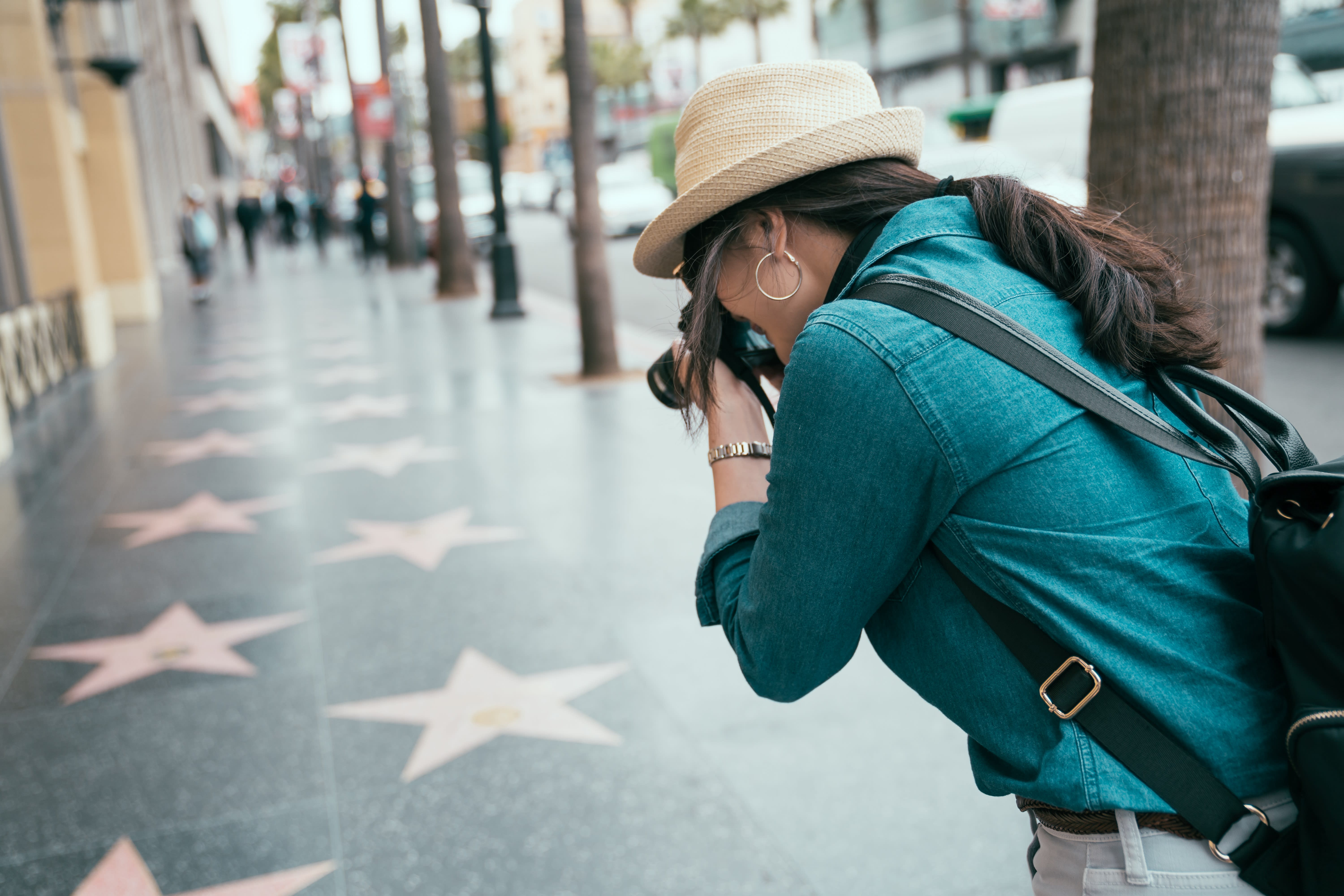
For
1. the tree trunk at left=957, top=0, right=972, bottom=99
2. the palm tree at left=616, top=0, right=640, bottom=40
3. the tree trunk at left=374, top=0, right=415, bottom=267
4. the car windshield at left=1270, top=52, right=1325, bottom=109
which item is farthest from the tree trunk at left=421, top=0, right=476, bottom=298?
the palm tree at left=616, top=0, right=640, bottom=40

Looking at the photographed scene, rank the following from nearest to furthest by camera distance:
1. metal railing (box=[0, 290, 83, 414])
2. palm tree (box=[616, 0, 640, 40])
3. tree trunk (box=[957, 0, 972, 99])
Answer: metal railing (box=[0, 290, 83, 414]) → tree trunk (box=[957, 0, 972, 99]) → palm tree (box=[616, 0, 640, 40])

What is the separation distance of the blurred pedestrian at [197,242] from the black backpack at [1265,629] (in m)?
19.0

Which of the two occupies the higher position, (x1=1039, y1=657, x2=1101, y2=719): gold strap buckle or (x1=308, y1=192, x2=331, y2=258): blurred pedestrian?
(x1=1039, y1=657, x2=1101, y2=719): gold strap buckle

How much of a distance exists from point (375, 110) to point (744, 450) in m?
32.3

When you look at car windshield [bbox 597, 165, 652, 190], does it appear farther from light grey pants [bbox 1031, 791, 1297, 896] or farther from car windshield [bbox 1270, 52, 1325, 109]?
light grey pants [bbox 1031, 791, 1297, 896]

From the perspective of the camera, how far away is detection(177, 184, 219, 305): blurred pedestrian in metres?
18.3

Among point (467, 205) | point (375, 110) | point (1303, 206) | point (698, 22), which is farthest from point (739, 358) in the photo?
Result: point (698, 22)

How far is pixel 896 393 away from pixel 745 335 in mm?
544

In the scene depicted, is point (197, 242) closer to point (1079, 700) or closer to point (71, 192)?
point (71, 192)

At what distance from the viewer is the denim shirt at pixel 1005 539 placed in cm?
126

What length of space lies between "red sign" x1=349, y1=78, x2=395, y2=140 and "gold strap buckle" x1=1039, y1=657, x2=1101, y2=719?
23.5 metres

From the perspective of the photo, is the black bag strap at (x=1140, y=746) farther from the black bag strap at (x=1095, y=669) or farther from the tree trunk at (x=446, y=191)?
the tree trunk at (x=446, y=191)

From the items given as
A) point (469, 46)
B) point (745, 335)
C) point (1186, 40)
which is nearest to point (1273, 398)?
point (1186, 40)

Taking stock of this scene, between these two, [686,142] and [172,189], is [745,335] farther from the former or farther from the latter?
[172,189]
